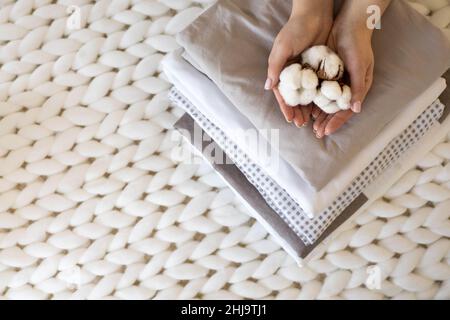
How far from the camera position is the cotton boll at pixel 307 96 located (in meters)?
0.61

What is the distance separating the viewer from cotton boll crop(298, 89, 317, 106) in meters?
0.61

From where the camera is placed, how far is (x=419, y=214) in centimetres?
77

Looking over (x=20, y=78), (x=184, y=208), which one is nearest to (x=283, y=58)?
(x=184, y=208)

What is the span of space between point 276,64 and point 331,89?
0.26 ft

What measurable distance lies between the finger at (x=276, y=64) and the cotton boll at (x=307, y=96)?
4 centimetres

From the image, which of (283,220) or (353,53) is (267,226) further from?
(353,53)

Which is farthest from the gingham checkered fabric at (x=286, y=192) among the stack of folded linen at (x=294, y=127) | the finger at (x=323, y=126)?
the finger at (x=323, y=126)

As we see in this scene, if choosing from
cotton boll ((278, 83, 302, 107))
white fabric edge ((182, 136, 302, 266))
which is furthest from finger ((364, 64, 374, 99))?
white fabric edge ((182, 136, 302, 266))

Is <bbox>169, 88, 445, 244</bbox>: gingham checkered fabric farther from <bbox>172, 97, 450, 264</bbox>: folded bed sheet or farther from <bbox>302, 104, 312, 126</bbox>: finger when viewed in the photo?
<bbox>302, 104, 312, 126</bbox>: finger

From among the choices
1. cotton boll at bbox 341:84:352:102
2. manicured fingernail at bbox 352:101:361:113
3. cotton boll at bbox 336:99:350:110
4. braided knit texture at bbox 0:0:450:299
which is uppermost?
cotton boll at bbox 341:84:352:102

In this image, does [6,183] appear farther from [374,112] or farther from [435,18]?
[435,18]

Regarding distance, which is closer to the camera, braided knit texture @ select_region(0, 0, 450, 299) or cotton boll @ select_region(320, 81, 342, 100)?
cotton boll @ select_region(320, 81, 342, 100)

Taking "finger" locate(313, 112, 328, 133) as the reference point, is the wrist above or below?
above
